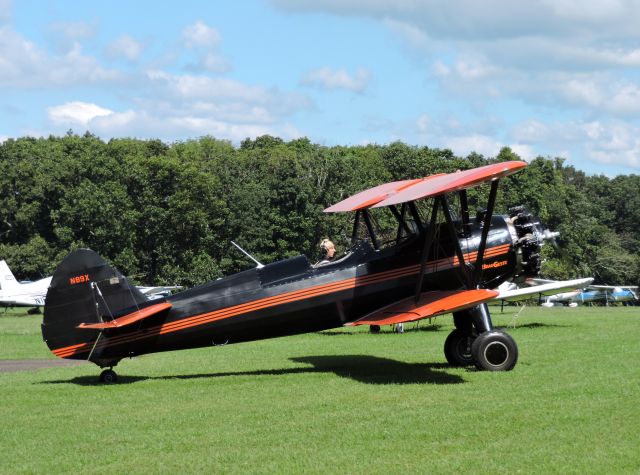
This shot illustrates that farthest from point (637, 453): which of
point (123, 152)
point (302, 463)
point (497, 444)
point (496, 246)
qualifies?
point (123, 152)

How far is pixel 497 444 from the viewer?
727cm

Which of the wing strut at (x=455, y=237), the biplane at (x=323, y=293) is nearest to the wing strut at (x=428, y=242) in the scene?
the biplane at (x=323, y=293)

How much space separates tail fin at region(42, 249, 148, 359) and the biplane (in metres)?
0.01

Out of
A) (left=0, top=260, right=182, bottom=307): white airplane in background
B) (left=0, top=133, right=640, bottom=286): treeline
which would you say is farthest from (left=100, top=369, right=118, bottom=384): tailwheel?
(left=0, top=133, right=640, bottom=286): treeline

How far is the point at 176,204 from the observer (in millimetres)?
55250

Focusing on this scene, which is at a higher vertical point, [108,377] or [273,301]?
[273,301]

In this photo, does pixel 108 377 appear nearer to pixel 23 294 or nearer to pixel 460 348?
pixel 460 348

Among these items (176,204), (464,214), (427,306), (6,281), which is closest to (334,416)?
(427,306)

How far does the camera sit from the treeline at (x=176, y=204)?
5409 cm

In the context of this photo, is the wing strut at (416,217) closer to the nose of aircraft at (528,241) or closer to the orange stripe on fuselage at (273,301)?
the orange stripe on fuselage at (273,301)

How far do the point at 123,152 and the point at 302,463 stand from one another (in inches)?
2235

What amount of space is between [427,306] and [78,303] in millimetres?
4840

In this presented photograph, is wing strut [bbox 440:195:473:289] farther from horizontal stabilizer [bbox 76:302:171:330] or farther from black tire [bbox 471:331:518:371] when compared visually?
horizontal stabilizer [bbox 76:302:171:330]

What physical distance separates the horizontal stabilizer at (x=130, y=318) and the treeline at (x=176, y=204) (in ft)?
133
